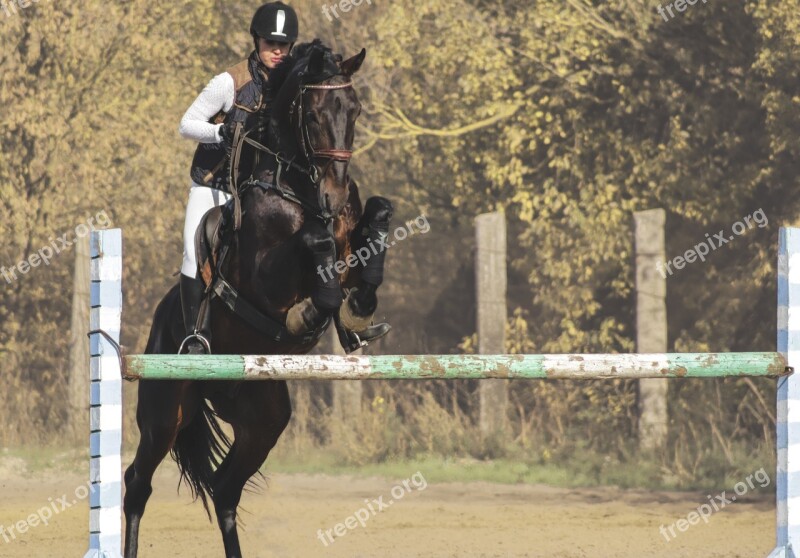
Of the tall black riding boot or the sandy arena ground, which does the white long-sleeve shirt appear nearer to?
the tall black riding boot

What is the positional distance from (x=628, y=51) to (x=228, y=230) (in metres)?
7.56

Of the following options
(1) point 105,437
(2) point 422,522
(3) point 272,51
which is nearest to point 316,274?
(3) point 272,51

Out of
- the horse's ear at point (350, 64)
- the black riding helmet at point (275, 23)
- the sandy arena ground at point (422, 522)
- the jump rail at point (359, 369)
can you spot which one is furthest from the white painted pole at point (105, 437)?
the sandy arena ground at point (422, 522)

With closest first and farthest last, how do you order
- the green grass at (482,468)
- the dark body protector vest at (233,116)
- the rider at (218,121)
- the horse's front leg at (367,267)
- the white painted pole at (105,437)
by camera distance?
the white painted pole at (105,437) → the horse's front leg at (367,267) → the rider at (218,121) → the dark body protector vest at (233,116) → the green grass at (482,468)

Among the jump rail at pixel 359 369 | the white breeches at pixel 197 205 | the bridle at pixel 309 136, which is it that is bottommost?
the jump rail at pixel 359 369

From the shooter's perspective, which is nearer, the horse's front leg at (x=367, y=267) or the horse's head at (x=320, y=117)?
the horse's head at (x=320, y=117)

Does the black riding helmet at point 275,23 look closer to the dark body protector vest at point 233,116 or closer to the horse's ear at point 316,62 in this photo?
the dark body protector vest at point 233,116

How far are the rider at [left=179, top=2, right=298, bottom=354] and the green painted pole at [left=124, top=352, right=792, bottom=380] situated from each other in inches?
54.8

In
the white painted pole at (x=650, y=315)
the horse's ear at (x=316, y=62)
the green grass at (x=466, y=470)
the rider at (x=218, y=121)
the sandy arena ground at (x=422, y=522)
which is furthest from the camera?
the white painted pole at (x=650, y=315)

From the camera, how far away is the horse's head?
20.0 ft

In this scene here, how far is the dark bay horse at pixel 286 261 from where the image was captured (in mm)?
6156

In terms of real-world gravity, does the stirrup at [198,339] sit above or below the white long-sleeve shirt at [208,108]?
below

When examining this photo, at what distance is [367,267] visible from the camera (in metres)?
6.42

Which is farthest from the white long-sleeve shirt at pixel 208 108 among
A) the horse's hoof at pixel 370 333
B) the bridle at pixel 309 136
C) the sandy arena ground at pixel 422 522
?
the sandy arena ground at pixel 422 522
